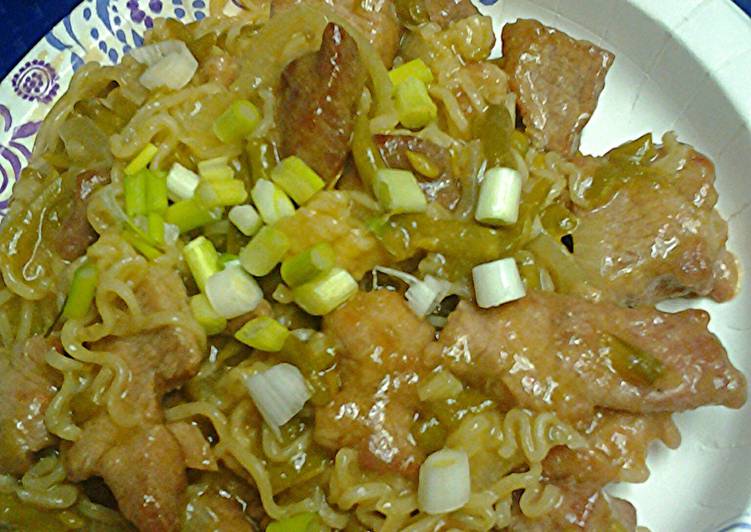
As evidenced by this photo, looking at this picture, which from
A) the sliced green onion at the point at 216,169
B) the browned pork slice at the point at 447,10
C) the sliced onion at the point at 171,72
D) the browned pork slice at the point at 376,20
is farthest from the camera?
the browned pork slice at the point at 447,10

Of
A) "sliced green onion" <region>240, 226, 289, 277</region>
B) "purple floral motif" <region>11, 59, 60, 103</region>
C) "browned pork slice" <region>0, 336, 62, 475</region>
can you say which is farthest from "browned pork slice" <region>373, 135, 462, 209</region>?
"purple floral motif" <region>11, 59, 60, 103</region>

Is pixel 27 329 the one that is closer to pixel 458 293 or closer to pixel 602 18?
pixel 458 293

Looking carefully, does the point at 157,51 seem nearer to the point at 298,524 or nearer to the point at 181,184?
the point at 181,184

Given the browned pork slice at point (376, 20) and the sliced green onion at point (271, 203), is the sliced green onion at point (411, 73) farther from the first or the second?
the sliced green onion at point (271, 203)

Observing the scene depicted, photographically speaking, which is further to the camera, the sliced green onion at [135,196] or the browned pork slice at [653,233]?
the browned pork slice at [653,233]

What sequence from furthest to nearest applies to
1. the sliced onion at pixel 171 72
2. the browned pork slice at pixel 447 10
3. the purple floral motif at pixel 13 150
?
the purple floral motif at pixel 13 150
the browned pork slice at pixel 447 10
the sliced onion at pixel 171 72

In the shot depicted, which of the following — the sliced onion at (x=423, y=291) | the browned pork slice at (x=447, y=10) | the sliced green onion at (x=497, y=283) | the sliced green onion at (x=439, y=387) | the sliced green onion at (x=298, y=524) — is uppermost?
the browned pork slice at (x=447, y=10)

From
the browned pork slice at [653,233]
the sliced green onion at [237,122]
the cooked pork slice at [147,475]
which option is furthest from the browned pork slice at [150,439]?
the browned pork slice at [653,233]
